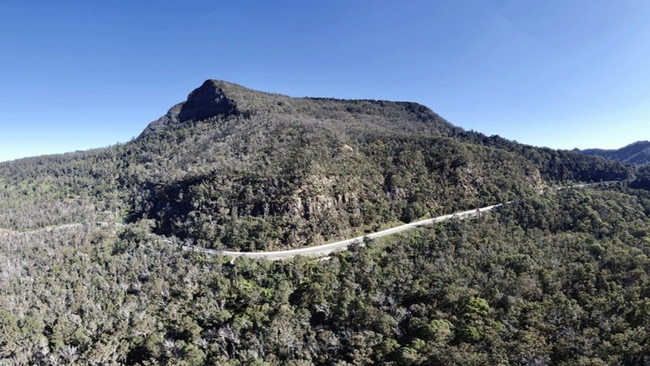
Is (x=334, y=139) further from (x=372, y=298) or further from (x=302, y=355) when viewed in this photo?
(x=302, y=355)

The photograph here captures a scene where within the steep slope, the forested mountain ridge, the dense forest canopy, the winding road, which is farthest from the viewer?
the forested mountain ridge

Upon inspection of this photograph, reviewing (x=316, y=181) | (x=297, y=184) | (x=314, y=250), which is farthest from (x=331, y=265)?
(x=316, y=181)

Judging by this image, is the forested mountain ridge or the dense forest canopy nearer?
the dense forest canopy

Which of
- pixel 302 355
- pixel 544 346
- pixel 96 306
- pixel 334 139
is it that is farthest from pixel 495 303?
pixel 334 139

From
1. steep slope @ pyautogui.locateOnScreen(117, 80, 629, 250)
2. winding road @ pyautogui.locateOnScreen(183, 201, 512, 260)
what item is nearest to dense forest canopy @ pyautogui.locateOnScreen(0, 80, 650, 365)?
steep slope @ pyautogui.locateOnScreen(117, 80, 629, 250)

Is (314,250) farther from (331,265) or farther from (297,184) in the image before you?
(297,184)

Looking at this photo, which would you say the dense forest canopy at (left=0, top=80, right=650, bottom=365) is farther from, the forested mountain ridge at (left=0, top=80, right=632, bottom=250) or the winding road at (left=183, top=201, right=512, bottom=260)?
the winding road at (left=183, top=201, right=512, bottom=260)

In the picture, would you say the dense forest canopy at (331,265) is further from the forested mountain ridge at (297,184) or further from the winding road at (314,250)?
the winding road at (314,250)

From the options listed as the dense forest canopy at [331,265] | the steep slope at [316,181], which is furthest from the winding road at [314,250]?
the dense forest canopy at [331,265]
